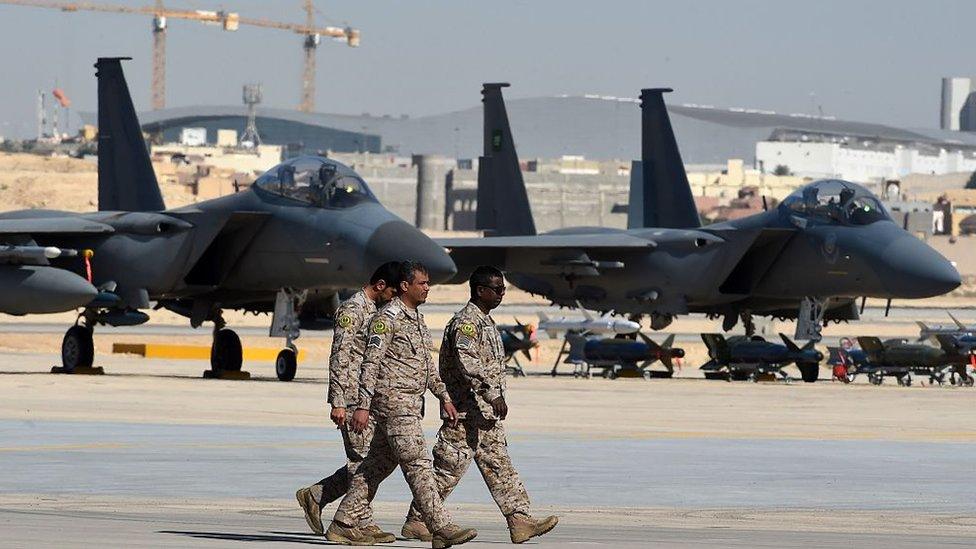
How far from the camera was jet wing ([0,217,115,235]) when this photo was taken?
31734mm

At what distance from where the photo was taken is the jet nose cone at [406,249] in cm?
2972

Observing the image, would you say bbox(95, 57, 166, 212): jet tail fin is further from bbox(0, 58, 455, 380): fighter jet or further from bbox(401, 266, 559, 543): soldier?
bbox(401, 266, 559, 543): soldier

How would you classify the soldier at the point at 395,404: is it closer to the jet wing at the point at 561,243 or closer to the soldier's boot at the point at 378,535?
the soldier's boot at the point at 378,535

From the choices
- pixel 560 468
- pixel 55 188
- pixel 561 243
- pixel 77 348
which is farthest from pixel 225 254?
pixel 55 188

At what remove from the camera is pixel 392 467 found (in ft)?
39.8

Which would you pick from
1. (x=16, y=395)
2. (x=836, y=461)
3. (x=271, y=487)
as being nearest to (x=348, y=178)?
(x=16, y=395)

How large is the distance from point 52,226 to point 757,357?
48.1ft

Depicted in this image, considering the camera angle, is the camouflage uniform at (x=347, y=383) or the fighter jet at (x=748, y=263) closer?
the camouflage uniform at (x=347, y=383)

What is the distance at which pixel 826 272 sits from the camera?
37.0 m

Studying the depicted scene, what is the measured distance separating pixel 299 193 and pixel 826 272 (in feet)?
37.0

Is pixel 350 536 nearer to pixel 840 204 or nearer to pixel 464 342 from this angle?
pixel 464 342

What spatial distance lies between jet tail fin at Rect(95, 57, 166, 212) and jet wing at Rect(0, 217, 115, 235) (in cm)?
337

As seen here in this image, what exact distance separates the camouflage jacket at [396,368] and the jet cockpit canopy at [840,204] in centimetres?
2558

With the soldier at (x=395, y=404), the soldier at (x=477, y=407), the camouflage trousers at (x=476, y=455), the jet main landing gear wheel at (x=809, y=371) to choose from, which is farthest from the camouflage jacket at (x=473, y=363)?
the jet main landing gear wheel at (x=809, y=371)
